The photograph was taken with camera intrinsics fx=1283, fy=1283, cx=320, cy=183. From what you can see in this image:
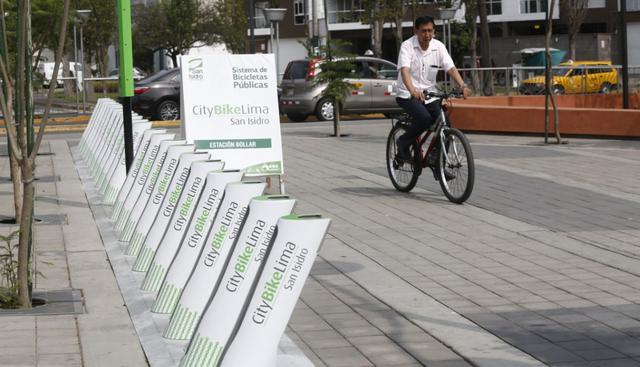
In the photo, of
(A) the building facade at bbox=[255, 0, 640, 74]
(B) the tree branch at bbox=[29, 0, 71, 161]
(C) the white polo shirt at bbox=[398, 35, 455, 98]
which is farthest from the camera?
(A) the building facade at bbox=[255, 0, 640, 74]

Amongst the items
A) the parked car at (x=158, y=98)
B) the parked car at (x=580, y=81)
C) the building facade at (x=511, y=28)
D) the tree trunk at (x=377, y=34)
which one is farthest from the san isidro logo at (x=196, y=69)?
the building facade at (x=511, y=28)

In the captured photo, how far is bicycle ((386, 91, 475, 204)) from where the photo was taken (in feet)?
39.9

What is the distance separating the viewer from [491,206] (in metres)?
12.0

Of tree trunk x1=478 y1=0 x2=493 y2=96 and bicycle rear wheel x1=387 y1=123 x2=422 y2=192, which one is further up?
tree trunk x1=478 y1=0 x2=493 y2=96

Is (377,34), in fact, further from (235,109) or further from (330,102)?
(235,109)

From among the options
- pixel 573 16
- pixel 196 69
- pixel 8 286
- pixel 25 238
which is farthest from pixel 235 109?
pixel 573 16

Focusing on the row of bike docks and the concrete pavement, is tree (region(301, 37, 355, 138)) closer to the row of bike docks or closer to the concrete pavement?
the concrete pavement

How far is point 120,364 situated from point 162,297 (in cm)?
128

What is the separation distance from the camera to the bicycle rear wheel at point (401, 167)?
13031 millimetres

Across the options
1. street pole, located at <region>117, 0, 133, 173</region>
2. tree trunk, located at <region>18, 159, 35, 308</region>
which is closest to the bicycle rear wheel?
street pole, located at <region>117, 0, 133, 173</region>

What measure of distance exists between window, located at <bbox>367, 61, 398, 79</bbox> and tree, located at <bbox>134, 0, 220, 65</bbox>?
3986cm

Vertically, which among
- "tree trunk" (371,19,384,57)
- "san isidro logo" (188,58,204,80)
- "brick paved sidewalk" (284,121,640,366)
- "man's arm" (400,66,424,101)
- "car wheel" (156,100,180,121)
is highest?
"tree trunk" (371,19,384,57)

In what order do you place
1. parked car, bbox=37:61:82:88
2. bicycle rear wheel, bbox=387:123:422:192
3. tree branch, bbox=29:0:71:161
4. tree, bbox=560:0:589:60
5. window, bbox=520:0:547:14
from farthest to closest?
window, bbox=520:0:547:14 → tree, bbox=560:0:589:60 → parked car, bbox=37:61:82:88 → bicycle rear wheel, bbox=387:123:422:192 → tree branch, bbox=29:0:71:161

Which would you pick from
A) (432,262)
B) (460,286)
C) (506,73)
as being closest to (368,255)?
(432,262)
